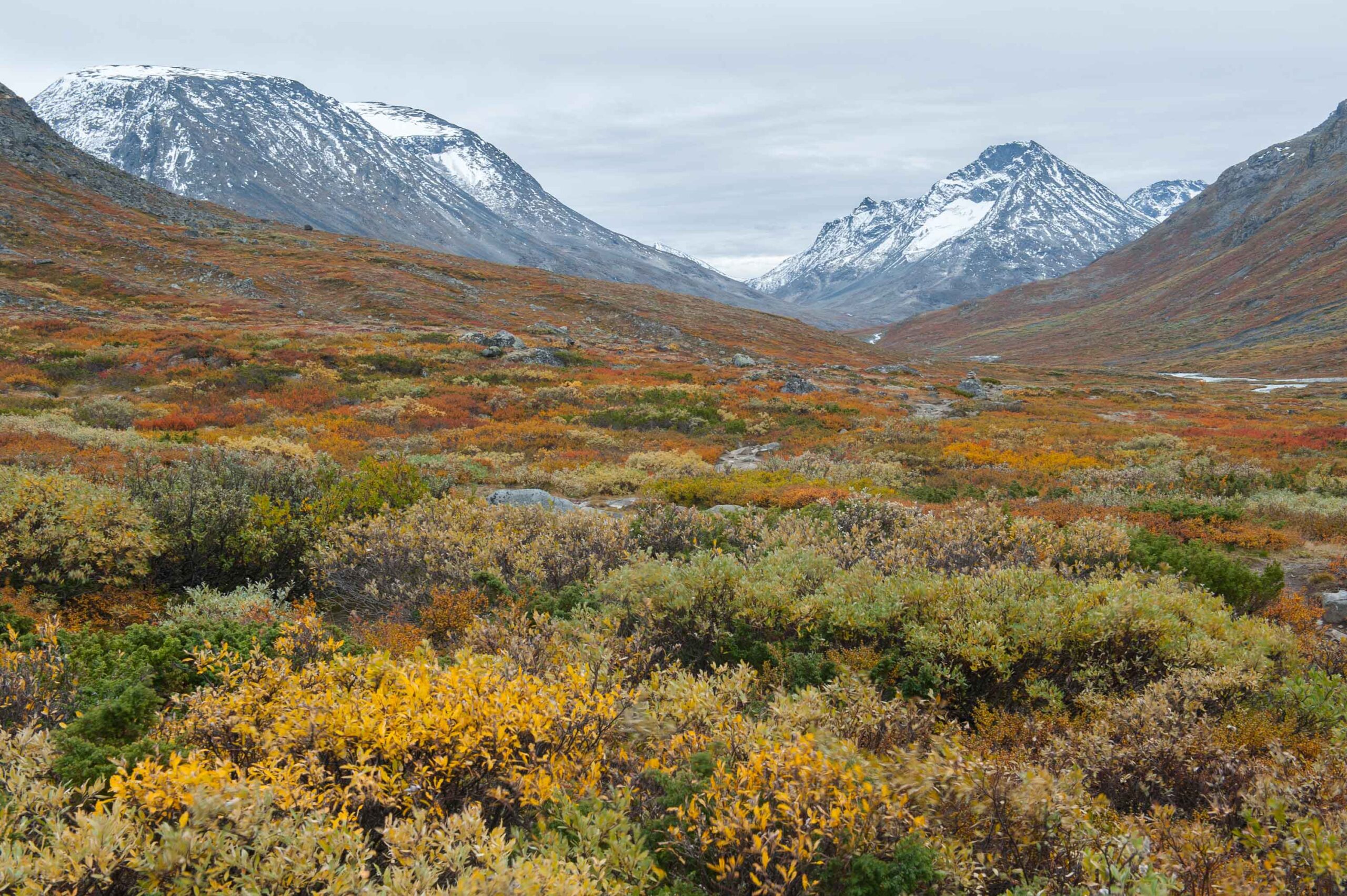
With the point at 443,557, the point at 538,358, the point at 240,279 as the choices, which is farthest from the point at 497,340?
the point at 443,557

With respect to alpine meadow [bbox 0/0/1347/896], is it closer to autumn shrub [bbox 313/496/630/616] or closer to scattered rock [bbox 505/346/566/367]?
autumn shrub [bbox 313/496/630/616]

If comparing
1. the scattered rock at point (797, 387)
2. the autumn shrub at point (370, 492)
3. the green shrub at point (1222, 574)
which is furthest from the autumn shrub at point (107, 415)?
the scattered rock at point (797, 387)

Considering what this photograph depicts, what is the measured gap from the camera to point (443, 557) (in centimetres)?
752

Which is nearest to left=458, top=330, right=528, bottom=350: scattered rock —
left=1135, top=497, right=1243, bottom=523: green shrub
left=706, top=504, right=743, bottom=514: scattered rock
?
left=706, top=504, right=743, bottom=514: scattered rock

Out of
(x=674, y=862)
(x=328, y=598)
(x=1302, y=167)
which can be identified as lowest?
(x=328, y=598)

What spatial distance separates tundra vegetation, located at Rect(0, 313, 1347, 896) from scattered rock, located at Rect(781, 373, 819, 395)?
22459 mm

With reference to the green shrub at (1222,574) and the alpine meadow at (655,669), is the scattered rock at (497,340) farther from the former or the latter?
the green shrub at (1222,574)

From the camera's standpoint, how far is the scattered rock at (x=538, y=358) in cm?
3603

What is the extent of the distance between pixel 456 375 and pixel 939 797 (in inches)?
1162

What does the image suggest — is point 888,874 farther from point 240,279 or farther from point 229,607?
point 240,279

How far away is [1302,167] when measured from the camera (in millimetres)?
183500

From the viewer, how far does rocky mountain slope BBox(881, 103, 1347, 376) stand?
106 m

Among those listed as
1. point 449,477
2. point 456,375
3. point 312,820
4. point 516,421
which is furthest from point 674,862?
point 456,375

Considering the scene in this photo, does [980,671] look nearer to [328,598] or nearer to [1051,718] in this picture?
[1051,718]
